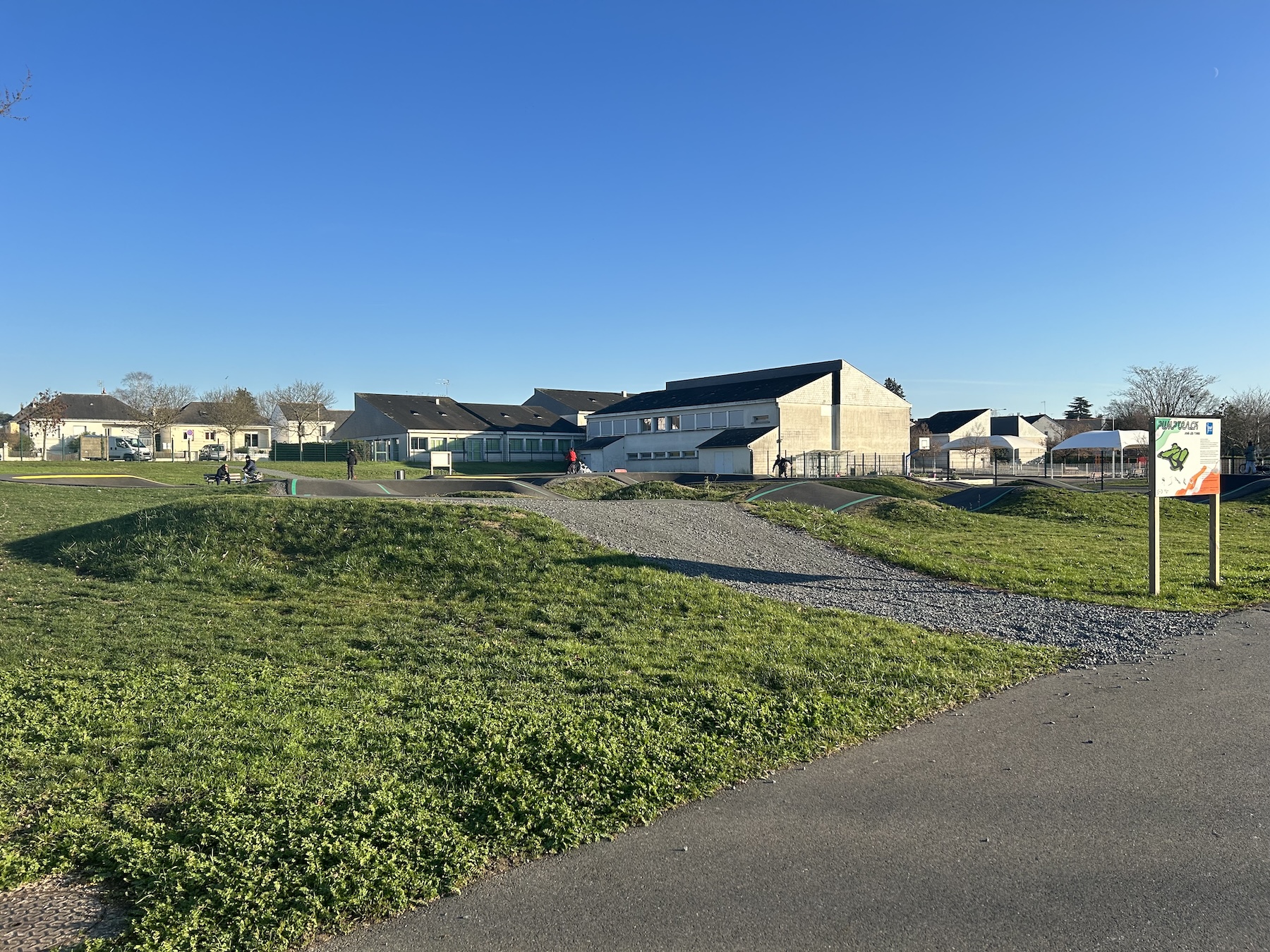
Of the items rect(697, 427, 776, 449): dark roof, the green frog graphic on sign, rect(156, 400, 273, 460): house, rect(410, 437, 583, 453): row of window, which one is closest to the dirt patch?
the green frog graphic on sign

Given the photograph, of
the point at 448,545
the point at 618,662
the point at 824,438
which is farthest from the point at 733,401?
the point at 618,662

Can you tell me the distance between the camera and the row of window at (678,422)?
60.4m

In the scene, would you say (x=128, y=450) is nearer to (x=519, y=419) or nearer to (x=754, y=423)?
(x=519, y=419)

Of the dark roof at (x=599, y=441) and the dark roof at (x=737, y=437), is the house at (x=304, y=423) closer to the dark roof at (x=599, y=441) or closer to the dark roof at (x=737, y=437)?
the dark roof at (x=599, y=441)

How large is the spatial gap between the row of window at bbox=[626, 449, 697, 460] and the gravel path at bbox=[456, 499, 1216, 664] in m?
44.2

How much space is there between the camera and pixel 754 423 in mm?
59375

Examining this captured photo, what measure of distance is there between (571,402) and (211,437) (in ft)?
104

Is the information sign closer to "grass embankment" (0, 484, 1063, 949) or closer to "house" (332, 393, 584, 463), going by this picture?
"grass embankment" (0, 484, 1063, 949)

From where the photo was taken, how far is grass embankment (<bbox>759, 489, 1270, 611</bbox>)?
12.4 m

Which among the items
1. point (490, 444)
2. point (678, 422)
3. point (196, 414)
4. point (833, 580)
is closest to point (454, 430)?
point (490, 444)

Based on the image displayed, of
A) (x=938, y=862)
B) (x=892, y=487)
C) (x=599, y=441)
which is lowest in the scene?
(x=938, y=862)

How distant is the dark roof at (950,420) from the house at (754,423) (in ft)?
108

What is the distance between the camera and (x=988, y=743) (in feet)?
19.8

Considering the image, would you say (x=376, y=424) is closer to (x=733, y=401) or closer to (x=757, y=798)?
(x=733, y=401)
